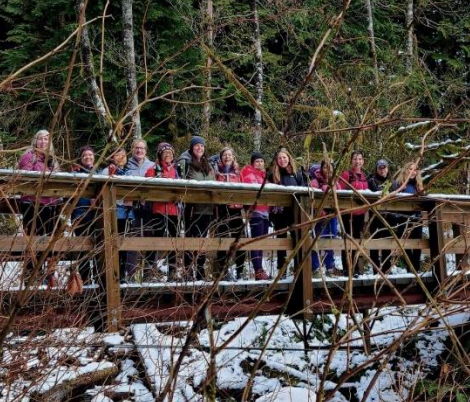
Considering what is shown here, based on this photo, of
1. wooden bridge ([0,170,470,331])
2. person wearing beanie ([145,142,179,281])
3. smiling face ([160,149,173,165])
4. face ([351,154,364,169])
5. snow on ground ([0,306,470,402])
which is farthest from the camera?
face ([351,154,364,169])

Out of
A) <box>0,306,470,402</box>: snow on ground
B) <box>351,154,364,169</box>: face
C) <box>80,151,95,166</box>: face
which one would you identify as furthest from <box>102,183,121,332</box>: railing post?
<box>351,154,364,169</box>: face

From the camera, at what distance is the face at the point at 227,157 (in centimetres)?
695

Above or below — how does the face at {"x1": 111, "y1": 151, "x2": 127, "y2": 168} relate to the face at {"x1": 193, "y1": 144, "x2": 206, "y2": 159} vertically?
above

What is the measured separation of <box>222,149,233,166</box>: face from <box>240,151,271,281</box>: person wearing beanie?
0.25 metres

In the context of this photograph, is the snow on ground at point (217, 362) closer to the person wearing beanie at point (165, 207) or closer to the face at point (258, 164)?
the person wearing beanie at point (165, 207)

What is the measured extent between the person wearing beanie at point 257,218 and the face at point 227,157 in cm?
25

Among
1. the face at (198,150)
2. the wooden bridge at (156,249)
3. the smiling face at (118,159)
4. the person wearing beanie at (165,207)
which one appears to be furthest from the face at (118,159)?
the face at (198,150)

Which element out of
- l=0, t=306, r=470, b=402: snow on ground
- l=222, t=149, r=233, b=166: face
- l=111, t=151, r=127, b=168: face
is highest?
l=111, t=151, r=127, b=168: face

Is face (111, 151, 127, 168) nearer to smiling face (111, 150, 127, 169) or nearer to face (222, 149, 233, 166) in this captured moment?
smiling face (111, 150, 127, 169)

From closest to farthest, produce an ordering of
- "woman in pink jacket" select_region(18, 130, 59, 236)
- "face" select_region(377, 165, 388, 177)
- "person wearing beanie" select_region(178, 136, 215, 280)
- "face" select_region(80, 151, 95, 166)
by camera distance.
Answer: "woman in pink jacket" select_region(18, 130, 59, 236) < "face" select_region(80, 151, 95, 166) < "person wearing beanie" select_region(178, 136, 215, 280) < "face" select_region(377, 165, 388, 177)

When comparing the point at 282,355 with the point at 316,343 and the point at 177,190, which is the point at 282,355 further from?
the point at 177,190

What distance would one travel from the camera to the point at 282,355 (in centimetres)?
704

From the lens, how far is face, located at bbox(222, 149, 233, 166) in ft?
22.8

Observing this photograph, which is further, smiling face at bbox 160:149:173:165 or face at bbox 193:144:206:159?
face at bbox 193:144:206:159
